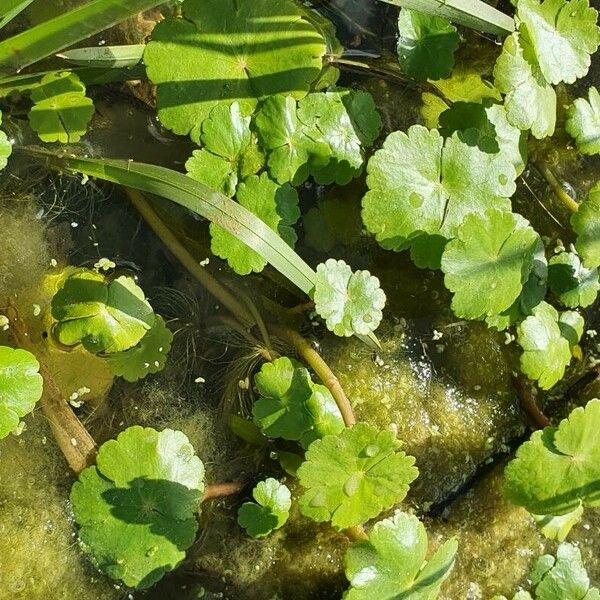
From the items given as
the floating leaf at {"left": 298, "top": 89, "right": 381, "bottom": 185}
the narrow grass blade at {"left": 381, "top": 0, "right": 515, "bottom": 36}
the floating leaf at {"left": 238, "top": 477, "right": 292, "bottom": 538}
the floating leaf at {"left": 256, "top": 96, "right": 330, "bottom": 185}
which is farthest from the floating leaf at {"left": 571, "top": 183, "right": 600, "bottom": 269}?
the floating leaf at {"left": 238, "top": 477, "right": 292, "bottom": 538}

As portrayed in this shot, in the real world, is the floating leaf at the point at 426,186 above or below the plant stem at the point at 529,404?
above

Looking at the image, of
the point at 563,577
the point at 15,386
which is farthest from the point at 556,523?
the point at 15,386

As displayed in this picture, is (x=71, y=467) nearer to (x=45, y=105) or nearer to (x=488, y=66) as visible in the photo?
(x=45, y=105)

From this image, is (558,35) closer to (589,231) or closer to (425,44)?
(425,44)

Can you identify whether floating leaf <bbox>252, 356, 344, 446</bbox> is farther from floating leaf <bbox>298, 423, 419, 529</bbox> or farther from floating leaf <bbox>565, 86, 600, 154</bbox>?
floating leaf <bbox>565, 86, 600, 154</bbox>

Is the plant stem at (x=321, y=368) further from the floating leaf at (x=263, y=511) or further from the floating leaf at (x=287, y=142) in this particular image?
the floating leaf at (x=287, y=142)

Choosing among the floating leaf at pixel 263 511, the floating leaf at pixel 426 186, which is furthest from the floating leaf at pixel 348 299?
the floating leaf at pixel 263 511
